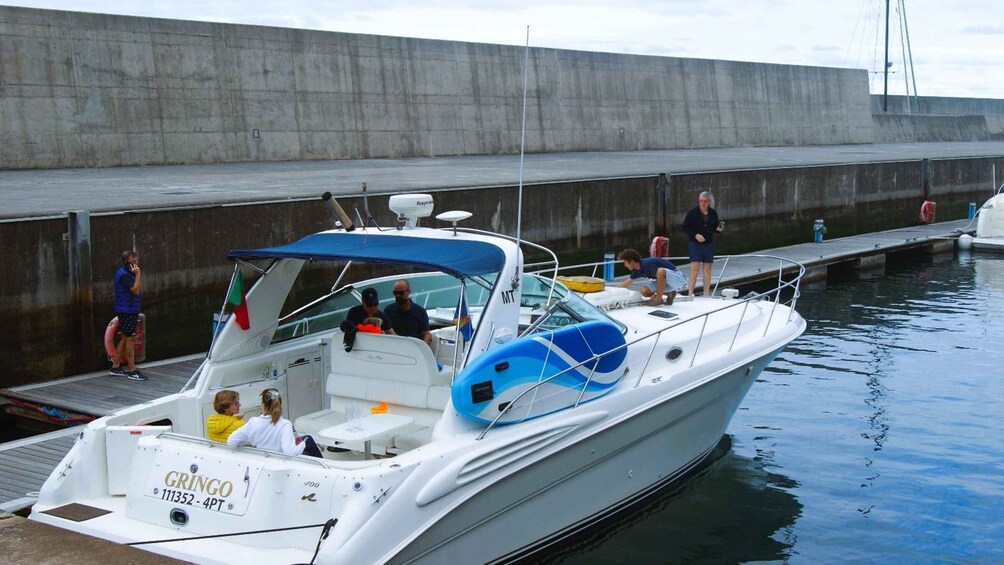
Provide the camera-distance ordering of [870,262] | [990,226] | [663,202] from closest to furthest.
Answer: [663,202] → [870,262] → [990,226]

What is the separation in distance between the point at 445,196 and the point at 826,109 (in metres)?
28.6

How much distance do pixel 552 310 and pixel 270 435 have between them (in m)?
2.41

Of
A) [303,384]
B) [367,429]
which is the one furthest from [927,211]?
[367,429]

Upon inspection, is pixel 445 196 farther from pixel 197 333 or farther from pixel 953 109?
pixel 953 109

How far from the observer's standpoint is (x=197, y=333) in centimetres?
1269

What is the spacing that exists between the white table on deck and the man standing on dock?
439cm

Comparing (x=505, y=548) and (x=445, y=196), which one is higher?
(x=445, y=196)

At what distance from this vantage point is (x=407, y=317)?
812cm

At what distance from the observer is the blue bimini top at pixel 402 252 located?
7.11m

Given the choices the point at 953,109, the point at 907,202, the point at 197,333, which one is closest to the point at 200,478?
the point at 197,333

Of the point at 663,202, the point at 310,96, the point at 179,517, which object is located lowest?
the point at 179,517

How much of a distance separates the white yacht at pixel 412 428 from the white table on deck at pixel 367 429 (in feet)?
0.06

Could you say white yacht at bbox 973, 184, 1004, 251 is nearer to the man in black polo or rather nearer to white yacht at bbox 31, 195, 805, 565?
white yacht at bbox 31, 195, 805, 565

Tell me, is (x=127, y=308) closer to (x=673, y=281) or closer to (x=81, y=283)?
(x=81, y=283)
